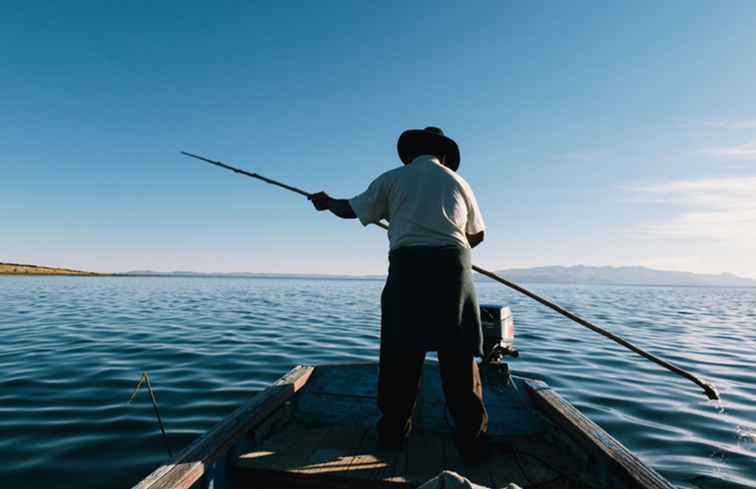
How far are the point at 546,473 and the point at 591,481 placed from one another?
1.09ft

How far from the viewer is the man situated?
324 cm

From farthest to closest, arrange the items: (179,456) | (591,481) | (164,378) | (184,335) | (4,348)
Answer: (184,335), (4,348), (164,378), (591,481), (179,456)

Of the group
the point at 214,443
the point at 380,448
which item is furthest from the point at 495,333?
the point at 214,443

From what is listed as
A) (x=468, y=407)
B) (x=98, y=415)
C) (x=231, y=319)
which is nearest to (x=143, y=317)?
(x=231, y=319)

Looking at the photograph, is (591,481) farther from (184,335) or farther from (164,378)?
(184,335)

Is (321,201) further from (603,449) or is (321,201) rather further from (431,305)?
(603,449)

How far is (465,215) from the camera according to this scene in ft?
11.3

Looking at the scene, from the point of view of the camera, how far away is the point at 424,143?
3684 millimetres

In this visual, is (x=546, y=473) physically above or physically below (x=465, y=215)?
below

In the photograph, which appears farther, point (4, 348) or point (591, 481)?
point (4, 348)

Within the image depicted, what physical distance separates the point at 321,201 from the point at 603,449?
306cm

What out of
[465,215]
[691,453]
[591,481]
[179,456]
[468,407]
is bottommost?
[691,453]

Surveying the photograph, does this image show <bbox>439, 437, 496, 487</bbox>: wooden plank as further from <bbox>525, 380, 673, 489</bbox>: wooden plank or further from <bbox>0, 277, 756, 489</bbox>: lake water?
<bbox>0, 277, 756, 489</bbox>: lake water

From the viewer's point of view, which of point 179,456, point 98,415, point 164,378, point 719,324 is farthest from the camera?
point 719,324
